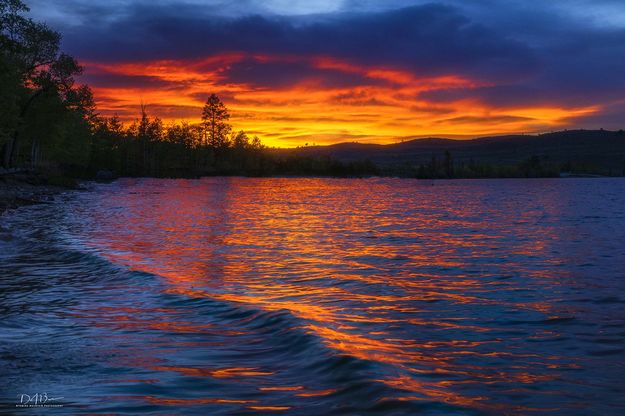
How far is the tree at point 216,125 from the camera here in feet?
531

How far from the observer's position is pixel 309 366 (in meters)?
6.61

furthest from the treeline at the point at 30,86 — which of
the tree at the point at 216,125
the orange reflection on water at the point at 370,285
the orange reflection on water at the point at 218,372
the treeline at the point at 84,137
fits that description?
the tree at the point at 216,125

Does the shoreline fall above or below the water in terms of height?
above

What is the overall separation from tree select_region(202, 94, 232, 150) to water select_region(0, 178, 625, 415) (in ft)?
482

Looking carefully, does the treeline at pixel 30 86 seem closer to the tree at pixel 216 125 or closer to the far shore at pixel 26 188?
the far shore at pixel 26 188

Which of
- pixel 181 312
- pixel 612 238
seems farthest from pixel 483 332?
pixel 612 238

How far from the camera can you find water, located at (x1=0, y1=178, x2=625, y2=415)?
221 inches

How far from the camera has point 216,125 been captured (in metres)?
163

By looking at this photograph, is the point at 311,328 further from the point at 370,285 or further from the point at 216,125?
the point at 216,125

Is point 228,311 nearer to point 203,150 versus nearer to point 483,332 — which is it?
point 483,332

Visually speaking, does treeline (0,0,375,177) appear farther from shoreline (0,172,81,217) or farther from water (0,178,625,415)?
water (0,178,625,415)

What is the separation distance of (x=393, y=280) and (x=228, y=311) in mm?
4814
